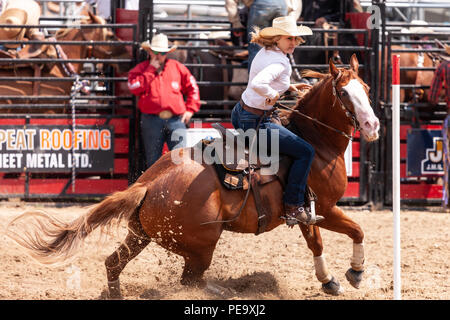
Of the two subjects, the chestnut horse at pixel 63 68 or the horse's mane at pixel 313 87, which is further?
the chestnut horse at pixel 63 68

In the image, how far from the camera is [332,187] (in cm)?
562

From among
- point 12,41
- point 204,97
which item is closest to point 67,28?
point 12,41

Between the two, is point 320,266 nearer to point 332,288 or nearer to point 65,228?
point 332,288

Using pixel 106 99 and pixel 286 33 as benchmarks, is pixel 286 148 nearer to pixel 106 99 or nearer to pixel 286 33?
pixel 286 33

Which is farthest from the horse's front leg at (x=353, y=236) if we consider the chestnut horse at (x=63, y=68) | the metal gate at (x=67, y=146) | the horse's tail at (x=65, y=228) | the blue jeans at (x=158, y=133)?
the chestnut horse at (x=63, y=68)

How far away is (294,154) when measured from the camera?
5.42 metres

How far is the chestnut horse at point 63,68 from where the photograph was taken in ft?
32.2

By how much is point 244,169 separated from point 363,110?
39.6 inches

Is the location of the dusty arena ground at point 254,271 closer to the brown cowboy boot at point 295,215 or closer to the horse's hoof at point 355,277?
the horse's hoof at point 355,277

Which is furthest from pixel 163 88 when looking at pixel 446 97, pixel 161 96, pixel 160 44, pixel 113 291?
pixel 113 291

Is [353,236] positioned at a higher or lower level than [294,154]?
lower

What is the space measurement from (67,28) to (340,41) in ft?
12.6

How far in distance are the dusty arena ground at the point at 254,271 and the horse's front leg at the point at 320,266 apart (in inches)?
2.9

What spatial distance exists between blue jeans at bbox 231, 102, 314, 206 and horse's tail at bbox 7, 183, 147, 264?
105 centimetres
